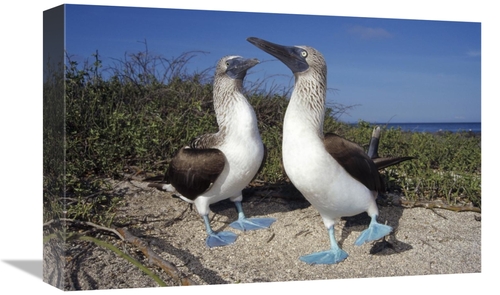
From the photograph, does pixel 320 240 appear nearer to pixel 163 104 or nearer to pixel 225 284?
pixel 225 284

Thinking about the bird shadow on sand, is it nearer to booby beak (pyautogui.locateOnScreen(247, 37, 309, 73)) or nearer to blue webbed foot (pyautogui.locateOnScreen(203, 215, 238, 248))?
blue webbed foot (pyautogui.locateOnScreen(203, 215, 238, 248))

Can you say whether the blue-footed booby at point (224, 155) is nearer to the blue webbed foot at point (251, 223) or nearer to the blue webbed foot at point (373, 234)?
the blue webbed foot at point (251, 223)

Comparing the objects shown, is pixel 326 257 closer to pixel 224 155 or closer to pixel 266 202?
pixel 266 202

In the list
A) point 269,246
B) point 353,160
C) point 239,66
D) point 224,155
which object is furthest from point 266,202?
point 239,66

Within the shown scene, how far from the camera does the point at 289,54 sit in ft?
13.3

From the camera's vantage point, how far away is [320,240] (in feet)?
14.5

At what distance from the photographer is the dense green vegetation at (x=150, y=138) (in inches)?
159

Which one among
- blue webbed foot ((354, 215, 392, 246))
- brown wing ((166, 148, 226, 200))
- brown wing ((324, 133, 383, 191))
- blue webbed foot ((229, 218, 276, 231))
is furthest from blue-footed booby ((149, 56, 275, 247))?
blue webbed foot ((354, 215, 392, 246))

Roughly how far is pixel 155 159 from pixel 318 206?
1388mm

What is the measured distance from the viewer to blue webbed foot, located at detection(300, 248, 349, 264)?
4.21 meters

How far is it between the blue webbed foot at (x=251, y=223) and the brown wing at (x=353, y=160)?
0.79 metres

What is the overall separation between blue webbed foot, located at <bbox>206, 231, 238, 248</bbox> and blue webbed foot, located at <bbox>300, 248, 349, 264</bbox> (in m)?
0.53

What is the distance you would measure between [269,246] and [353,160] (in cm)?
87

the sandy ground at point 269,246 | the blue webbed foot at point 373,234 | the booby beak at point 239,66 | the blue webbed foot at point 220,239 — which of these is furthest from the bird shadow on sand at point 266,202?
the booby beak at point 239,66
